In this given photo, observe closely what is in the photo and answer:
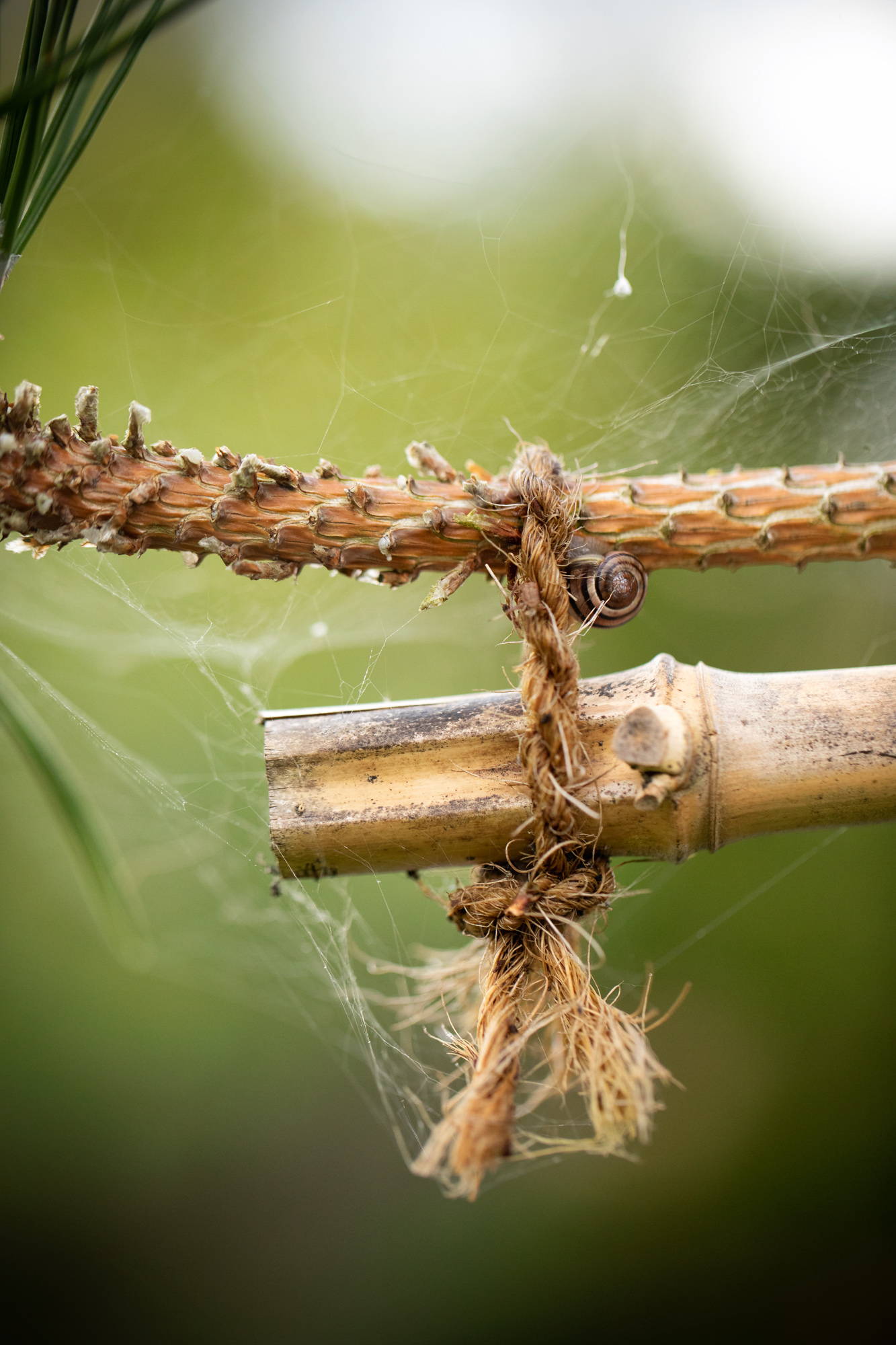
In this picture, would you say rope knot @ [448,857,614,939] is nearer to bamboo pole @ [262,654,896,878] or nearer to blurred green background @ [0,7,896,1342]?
bamboo pole @ [262,654,896,878]

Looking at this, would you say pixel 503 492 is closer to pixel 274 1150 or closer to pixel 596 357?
pixel 596 357

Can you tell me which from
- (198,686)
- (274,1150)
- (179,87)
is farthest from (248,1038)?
(179,87)

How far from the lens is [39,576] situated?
0.59 meters

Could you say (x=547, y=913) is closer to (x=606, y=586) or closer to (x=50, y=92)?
(x=606, y=586)

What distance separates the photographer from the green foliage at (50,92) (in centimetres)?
24

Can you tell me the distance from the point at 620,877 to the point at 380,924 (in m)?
0.21

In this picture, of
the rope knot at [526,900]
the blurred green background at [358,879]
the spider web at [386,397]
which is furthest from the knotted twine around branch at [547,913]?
the blurred green background at [358,879]

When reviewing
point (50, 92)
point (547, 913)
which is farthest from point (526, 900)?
point (50, 92)

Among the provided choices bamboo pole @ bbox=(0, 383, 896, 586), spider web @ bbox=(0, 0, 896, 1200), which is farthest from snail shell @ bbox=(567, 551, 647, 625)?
spider web @ bbox=(0, 0, 896, 1200)

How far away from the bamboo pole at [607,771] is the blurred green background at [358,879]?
251mm

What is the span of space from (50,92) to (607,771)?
28 centimetres

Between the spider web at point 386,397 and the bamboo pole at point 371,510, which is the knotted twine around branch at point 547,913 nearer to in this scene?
the bamboo pole at point 371,510

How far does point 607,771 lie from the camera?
27 centimetres

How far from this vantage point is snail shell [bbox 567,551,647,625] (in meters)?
0.29
